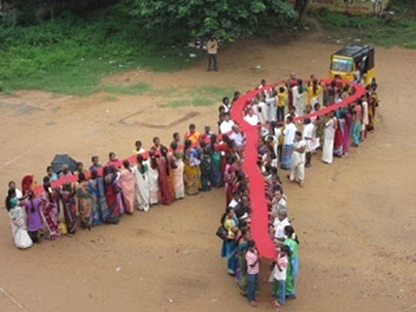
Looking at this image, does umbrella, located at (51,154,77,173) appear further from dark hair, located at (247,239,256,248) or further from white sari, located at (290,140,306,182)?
dark hair, located at (247,239,256,248)

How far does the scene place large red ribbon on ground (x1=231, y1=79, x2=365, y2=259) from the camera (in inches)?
360

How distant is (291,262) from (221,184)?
412cm

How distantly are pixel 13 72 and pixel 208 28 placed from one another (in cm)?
643

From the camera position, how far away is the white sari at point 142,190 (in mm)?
11734

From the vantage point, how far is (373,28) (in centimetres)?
2622

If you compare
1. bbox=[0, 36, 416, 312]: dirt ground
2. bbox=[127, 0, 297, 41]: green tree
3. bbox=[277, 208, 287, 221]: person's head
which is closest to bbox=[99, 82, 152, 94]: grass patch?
bbox=[0, 36, 416, 312]: dirt ground

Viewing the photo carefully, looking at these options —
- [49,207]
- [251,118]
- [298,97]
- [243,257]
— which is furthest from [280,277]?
[298,97]

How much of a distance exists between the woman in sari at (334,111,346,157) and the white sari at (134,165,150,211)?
4.55 m

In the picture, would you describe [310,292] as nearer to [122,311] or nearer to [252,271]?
[252,271]

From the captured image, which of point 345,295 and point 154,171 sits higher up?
point 154,171

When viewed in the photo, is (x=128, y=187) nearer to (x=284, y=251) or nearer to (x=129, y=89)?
(x=284, y=251)

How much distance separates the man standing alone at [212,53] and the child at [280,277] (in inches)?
499

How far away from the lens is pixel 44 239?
436 inches

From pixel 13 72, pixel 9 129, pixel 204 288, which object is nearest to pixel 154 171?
pixel 204 288
